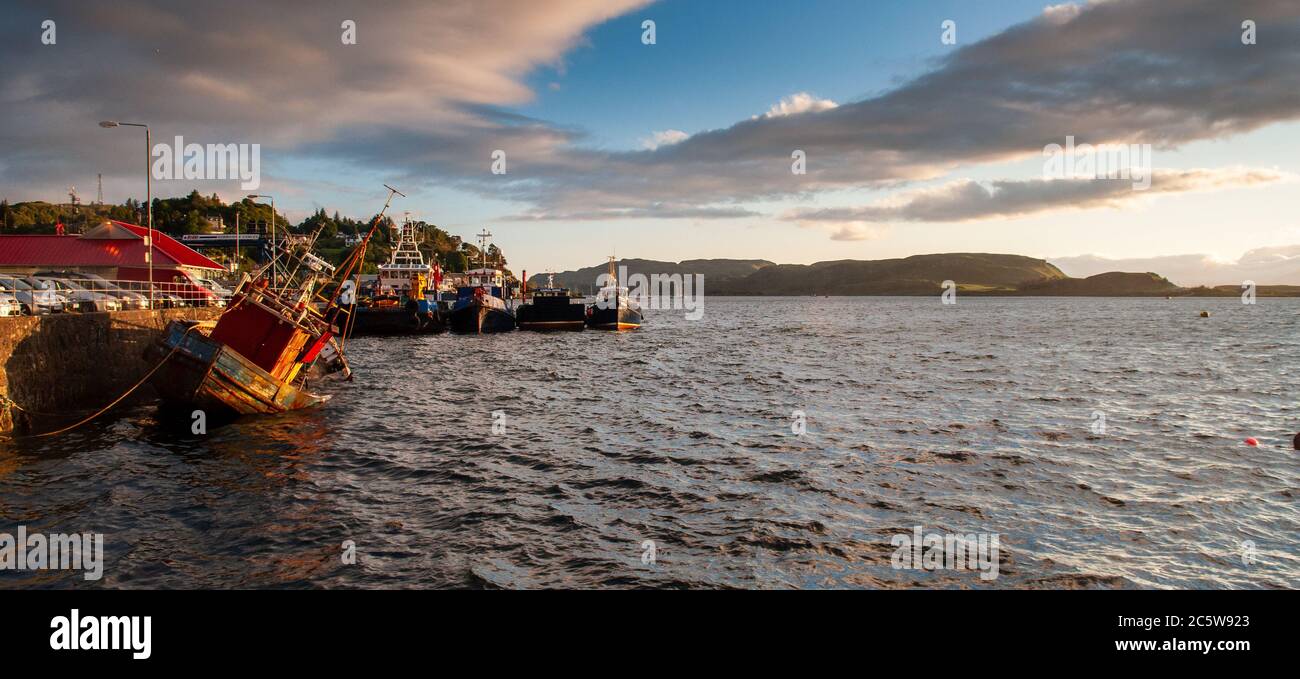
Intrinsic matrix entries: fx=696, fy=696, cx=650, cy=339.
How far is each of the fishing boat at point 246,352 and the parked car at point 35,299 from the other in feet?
11.3

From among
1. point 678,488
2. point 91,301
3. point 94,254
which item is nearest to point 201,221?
point 94,254

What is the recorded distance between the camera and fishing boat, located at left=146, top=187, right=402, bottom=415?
1939 cm

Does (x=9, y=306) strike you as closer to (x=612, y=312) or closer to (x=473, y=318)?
(x=473, y=318)

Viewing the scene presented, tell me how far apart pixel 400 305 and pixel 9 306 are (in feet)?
141

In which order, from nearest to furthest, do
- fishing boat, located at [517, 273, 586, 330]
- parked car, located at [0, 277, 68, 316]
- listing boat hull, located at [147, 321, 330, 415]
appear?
listing boat hull, located at [147, 321, 330, 415], parked car, located at [0, 277, 68, 316], fishing boat, located at [517, 273, 586, 330]

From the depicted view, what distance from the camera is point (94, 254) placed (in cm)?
4919

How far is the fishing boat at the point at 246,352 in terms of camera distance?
763 inches

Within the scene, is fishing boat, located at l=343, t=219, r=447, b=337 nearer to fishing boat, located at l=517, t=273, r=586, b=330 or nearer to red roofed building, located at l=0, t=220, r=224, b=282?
fishing boat, located at l=517, t=273, r=586, b=330

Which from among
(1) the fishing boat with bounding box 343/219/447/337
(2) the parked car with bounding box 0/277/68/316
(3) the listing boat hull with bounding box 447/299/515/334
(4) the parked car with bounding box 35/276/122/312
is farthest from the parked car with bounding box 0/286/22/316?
(3) the listing boat hull with bounding box 447/299/515/334

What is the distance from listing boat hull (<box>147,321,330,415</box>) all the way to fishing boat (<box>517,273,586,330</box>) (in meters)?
50.8

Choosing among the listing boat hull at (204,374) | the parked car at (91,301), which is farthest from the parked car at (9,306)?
the listing boat hull at (204,374)

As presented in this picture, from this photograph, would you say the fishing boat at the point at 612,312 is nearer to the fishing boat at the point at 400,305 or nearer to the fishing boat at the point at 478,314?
the fishing boat at the point at 478,314
